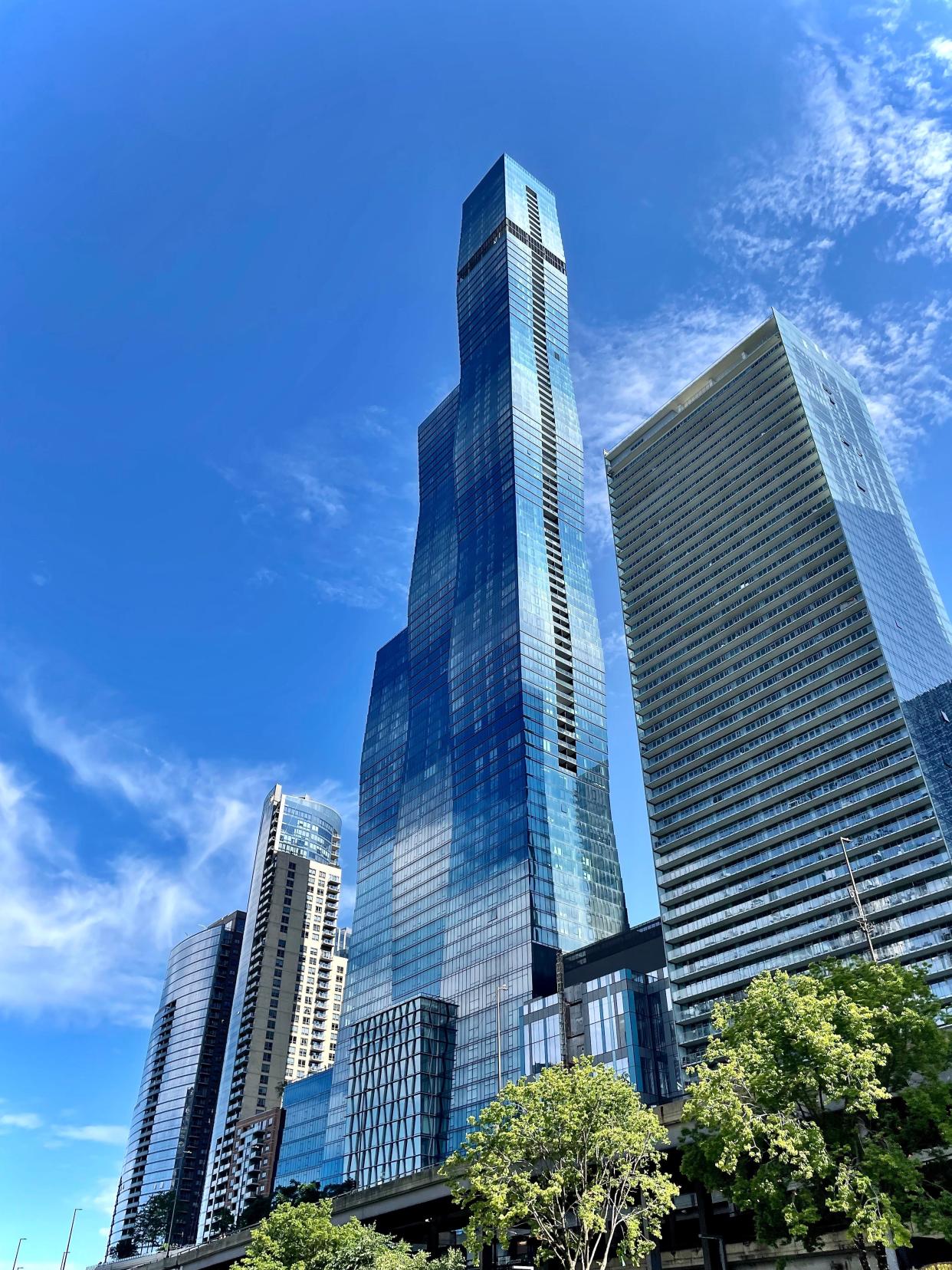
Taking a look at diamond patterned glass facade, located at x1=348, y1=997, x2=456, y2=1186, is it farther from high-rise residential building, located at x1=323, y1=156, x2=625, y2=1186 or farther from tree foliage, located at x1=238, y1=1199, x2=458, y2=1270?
tree foliage, located at x1=238, y1=1199, x2=458, y2=1270

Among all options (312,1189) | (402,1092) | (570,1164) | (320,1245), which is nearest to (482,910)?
(402,1092)

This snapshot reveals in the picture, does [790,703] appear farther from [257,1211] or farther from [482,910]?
[257,1211]

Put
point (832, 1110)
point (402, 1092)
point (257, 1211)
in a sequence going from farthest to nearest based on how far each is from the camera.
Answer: point (402, 1092)
point (257, 1211)
point (832, 1110)

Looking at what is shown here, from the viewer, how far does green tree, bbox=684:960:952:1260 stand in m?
41.1

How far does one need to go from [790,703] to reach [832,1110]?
11891cm

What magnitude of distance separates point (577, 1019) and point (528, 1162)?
356ft

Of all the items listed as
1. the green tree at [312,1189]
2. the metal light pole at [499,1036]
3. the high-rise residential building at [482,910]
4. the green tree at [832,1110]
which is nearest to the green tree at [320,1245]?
the metal light pole at [499,1036]

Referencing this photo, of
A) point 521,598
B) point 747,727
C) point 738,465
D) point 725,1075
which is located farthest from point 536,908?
point 725,1075

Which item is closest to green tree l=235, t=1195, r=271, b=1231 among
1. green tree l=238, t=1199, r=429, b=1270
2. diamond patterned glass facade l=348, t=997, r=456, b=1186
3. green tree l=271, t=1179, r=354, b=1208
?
green tree l=271, t=1179, r=354, b=1208

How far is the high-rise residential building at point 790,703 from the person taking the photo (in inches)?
5423

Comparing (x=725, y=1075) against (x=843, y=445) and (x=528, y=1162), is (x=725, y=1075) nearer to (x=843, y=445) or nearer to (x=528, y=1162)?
(x=528, y=1162)

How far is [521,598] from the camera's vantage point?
655 ft

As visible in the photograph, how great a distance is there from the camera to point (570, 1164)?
158 feet

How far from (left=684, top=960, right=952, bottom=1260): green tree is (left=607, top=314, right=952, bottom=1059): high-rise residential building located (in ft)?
268
